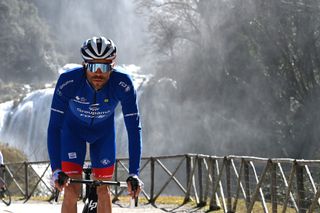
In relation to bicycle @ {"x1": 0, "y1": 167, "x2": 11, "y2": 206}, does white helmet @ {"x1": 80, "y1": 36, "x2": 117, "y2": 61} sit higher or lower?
higher

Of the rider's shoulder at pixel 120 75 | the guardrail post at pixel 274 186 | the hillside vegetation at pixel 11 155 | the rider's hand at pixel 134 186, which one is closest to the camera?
the rider's hand at pixel 134 186

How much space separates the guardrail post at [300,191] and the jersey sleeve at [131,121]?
4964 mm

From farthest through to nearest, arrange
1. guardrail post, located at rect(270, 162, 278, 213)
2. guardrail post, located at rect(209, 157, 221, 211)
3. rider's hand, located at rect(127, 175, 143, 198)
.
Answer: guardrail post, located at rect(209, 157, 221, 211)
guardrail post, located at rect(270, 162, 278, 213)
rider's hand, located at rect(127, 175, 143, 198)

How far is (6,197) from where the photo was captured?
17.6 meters

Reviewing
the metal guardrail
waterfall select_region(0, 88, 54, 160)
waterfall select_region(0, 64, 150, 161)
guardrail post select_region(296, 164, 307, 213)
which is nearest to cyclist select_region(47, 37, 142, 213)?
the metal guardrail

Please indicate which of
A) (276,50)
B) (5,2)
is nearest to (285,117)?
(276,50)

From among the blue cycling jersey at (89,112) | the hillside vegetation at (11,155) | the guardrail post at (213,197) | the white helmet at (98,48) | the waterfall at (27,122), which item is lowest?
the guardrail post at (213,197)

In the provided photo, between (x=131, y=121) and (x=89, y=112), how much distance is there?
0.45 meters

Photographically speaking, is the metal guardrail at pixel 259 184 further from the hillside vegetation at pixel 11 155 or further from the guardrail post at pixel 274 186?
Result: the hillside vegetation at pixel 11 155

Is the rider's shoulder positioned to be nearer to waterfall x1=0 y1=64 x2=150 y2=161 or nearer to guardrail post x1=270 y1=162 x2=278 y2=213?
guardrail post x1=270 y1=162 x2=278 y2=213

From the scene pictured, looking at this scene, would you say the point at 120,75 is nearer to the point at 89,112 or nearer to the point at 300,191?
the point at 89,112

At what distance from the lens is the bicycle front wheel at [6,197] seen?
16.8 m

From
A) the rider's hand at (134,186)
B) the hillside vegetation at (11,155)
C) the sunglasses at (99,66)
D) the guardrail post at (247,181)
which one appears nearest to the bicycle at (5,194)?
the guardrail post at (247,181)

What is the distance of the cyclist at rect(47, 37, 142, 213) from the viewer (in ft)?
18.2
